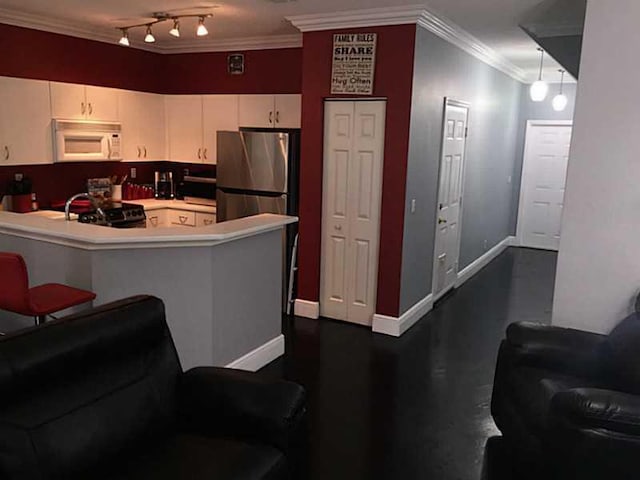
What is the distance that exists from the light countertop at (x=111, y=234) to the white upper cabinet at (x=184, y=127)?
9.48 feet

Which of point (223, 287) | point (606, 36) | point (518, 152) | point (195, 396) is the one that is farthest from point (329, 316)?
point (518, 152)

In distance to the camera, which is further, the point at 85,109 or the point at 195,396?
the point at 85,109

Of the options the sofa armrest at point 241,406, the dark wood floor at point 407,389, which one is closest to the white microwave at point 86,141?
the dark wood floor at point 407,389

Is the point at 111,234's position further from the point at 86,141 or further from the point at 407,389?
the point at 86,141

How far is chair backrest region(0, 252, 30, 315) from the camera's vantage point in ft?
8.45

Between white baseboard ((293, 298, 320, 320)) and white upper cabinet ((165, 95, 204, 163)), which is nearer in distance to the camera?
white baseboard ((293, 298, 320, 320))

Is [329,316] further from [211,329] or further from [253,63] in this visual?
[253,63]

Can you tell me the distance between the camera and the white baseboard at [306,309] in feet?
16.2

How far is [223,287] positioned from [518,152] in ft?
21.1

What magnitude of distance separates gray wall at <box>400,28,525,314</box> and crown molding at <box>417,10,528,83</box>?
0.06 metres

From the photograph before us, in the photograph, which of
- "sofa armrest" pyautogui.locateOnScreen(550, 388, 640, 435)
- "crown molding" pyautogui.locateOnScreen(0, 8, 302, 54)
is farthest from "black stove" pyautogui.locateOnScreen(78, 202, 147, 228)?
"sofa armrest" pyautogui.locateOnScreen(550, 388, 640, 435)

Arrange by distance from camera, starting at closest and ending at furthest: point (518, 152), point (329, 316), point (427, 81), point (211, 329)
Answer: point (211, 329) < point (427, 81) < point (329, 316) < point (518, 152)

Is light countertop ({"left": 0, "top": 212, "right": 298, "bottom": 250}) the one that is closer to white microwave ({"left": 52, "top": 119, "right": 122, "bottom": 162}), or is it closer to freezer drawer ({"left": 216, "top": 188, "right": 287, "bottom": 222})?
freezer drawer ({"left": 216, "top": 188, "right": 287, "bottom": 222})

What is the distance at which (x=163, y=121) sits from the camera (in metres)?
6.25
